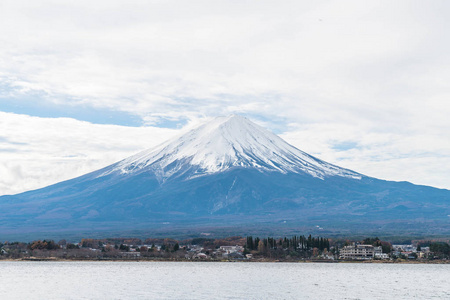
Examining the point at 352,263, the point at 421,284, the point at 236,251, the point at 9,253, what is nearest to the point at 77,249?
the point at 9,253

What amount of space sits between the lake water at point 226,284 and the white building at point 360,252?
22.5m

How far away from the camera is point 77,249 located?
12962 centimetres

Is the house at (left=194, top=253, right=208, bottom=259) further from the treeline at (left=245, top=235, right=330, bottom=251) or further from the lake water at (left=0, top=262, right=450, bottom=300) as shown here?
the lake water at (left=0, top=262, right=450, bottom=300)

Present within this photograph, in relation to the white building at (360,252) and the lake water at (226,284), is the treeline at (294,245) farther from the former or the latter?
the lake water at (226,284)

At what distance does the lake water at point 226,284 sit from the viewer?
209 ft

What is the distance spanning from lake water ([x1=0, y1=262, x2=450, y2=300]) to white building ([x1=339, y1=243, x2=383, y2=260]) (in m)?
22.5

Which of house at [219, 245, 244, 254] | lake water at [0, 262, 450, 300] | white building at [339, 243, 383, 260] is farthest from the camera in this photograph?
house at [219, 245, 244, 254]

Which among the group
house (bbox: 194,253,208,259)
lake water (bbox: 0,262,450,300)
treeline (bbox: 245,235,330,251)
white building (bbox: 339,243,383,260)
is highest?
treeline (bbox: 245,235,330,251)

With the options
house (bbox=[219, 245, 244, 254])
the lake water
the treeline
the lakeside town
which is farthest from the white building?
the lake water

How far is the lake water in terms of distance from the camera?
63.8 metres

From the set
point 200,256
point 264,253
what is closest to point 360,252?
point 264,253

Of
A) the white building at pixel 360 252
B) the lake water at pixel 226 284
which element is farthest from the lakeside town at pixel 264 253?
the lake water at pixel 226 284

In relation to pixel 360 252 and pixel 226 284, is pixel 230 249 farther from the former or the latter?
pixel 226 284

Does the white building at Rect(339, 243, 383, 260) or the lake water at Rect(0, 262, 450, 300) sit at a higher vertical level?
the white building at Rect(339, 243, 383, 260)
